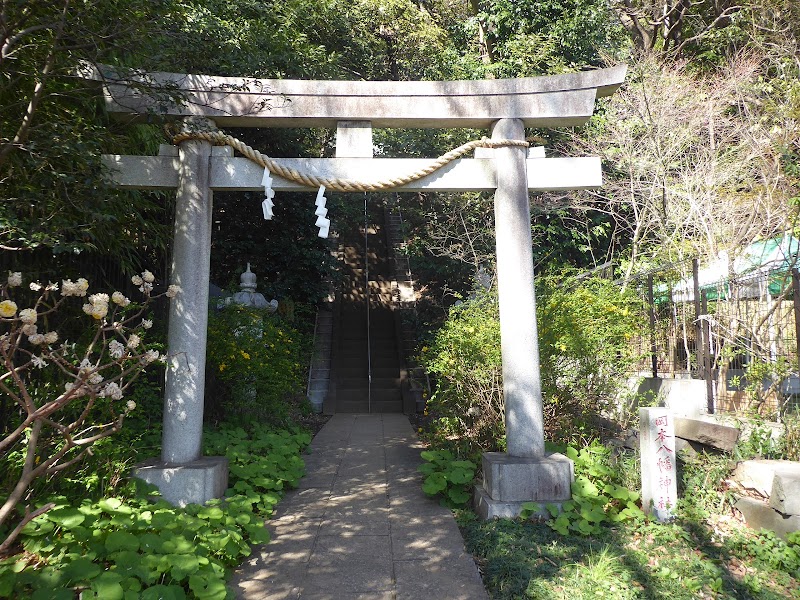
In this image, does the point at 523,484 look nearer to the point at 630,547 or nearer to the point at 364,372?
the point at 630,547

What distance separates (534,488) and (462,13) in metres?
13.7

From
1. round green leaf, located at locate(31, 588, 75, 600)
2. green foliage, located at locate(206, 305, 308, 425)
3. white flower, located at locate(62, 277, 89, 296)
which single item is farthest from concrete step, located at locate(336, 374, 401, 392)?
round green leaf, located at locate(31, 588, 75, 600)

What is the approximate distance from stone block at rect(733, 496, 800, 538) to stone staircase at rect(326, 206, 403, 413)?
23.6 ft

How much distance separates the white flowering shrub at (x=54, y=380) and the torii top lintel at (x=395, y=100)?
66.9 inches

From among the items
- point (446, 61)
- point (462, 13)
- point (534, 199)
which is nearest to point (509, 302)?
point (534, 199)

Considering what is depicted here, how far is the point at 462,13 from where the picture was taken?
579 inches

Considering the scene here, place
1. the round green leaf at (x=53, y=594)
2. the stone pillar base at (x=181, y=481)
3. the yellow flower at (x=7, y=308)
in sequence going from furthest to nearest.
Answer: the stone pillar base at (x=181, y=481) < the yellow flower at (x=7, y=308) < the round green leaf at (x=53, y=594)

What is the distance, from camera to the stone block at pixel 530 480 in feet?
14.9

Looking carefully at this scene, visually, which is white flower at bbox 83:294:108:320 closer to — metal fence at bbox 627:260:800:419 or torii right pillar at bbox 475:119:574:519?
torii right pillar at bbox 475:119:574:519

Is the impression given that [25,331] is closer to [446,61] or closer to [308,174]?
[308,174]

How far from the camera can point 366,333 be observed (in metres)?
14.2

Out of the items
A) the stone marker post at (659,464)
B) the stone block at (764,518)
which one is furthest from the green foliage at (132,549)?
the stone block at (764,518)

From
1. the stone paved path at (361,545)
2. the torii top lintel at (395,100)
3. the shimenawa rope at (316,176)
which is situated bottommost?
the stone paved path at (361,545)

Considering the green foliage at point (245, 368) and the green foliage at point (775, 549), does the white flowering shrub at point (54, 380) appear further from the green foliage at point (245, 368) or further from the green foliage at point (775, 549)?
the green foliage at point (775, 549)
